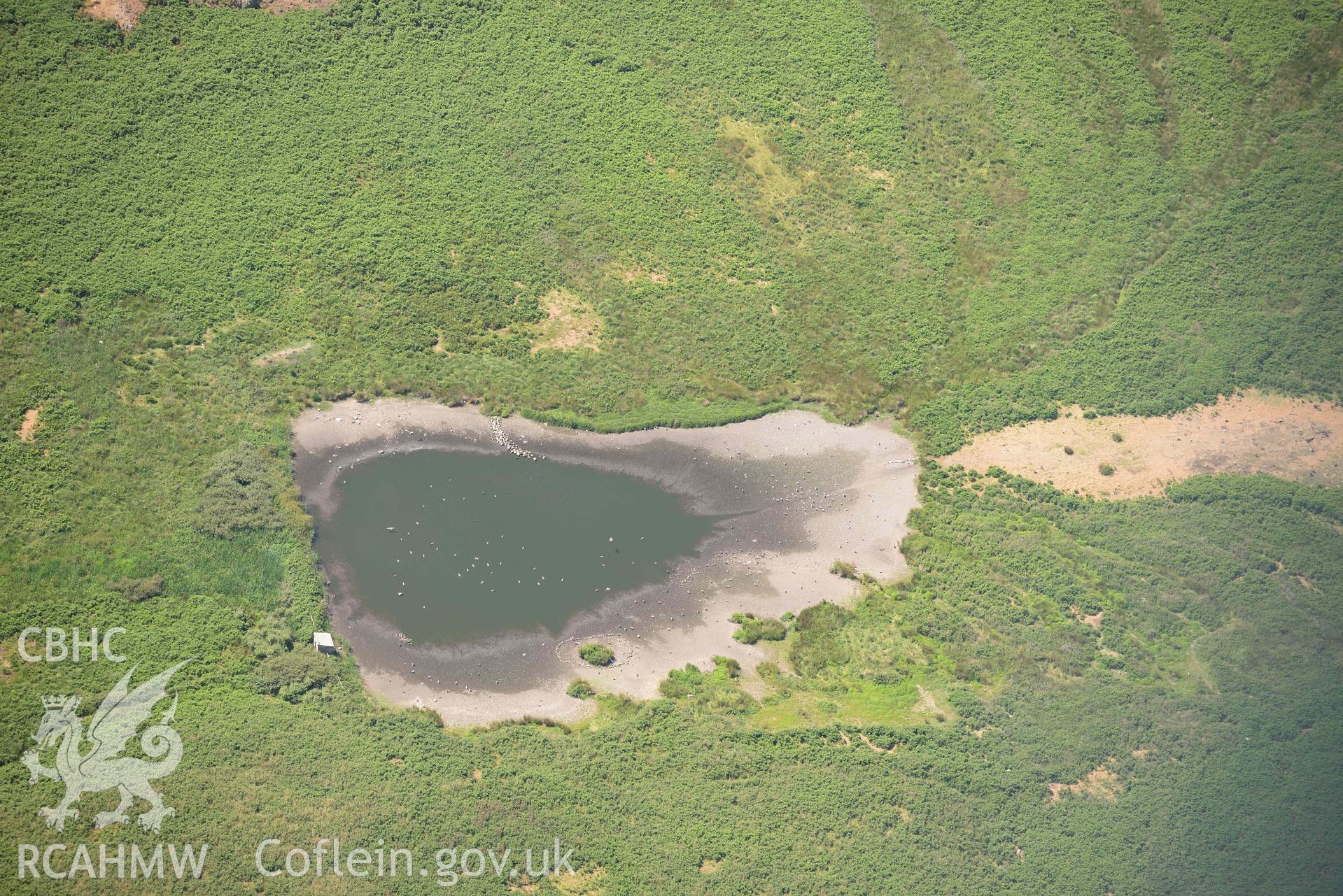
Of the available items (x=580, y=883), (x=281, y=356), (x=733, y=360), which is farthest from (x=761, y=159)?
(x=580, y=883)

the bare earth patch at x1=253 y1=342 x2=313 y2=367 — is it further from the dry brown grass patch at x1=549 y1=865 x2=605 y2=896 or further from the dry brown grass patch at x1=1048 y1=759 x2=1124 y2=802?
the dry brown grass patch at x1=1048 y1=759 x2=1124 y2=802

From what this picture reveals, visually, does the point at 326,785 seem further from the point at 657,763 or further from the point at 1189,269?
the point at 1189,269

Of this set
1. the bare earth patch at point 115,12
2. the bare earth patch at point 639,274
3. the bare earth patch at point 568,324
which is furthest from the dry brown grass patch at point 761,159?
the bare earth patch at point 115,12

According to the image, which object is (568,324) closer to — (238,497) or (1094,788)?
(238,497)

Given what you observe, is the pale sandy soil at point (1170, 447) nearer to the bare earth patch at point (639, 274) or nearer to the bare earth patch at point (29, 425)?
the bare earth patch at point (639, 274)

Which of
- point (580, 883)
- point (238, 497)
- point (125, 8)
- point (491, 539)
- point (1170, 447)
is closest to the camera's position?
point (580, 883)

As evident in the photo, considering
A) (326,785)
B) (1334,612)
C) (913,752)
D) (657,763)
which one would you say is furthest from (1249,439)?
(326,785)
